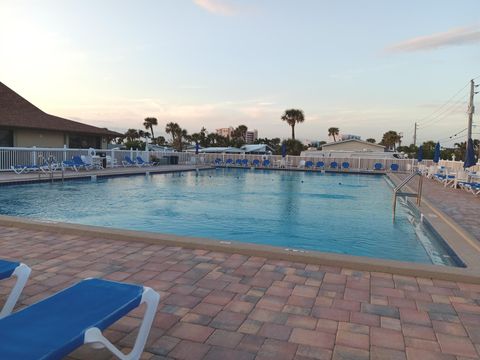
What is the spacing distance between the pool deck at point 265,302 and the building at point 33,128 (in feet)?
55.1

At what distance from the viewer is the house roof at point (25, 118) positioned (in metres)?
18.4

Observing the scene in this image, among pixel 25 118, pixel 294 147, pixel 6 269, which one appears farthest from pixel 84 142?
pixel 294 147

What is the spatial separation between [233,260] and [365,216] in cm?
577

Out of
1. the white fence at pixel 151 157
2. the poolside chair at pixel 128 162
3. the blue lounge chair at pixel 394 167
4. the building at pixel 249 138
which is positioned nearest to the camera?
the white fence at pixel 151 157

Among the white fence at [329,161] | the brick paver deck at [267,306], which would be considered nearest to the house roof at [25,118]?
the white fence at [329,161]

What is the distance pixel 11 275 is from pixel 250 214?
671 centimetres

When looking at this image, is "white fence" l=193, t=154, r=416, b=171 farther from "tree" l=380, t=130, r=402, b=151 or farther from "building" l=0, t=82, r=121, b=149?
"tree" l=380, t=130, r=402, b=151

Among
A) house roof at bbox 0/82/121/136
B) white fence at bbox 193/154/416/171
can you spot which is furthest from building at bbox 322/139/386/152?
house roof at bbox 0/82/121/136

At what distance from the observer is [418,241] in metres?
6.30

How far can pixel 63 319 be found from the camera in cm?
173

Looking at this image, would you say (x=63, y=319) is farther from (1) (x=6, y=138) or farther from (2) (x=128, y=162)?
(2) (x=128, y=162)

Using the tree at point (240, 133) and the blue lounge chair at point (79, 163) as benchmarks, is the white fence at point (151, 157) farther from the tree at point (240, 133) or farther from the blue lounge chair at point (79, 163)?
the tree at point (240, 133)

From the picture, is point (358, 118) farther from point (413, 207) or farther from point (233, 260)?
point (233, 260)

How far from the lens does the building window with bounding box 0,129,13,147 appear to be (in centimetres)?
1830
